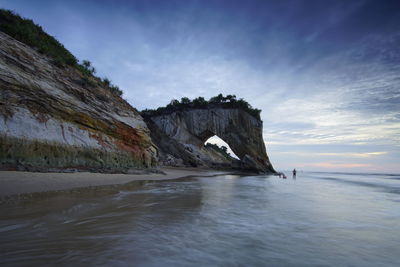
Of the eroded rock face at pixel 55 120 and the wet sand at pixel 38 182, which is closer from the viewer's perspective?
the wet sand at pixel 38 182

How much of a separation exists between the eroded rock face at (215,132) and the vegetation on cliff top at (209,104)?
28.4 inches

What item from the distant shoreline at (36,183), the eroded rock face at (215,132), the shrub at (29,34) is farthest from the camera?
the eroded rock face at (215,132)

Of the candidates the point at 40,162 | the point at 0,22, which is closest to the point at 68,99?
the point at 40,162

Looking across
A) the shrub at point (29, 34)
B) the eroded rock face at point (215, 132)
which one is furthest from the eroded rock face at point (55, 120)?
the eroded rock face at point (215, 132)

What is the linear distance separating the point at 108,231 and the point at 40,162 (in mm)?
6942

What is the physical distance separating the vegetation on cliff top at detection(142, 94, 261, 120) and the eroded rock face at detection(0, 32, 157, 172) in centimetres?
2140

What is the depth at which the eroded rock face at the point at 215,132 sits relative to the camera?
33.7 m

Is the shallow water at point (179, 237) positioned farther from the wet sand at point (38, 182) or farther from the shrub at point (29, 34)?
the shrub at point (29, 34)

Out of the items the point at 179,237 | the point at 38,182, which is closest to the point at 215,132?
the point at 38,182

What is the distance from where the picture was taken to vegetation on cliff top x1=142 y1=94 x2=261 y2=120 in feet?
114

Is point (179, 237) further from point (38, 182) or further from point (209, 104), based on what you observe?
point (209, 104)

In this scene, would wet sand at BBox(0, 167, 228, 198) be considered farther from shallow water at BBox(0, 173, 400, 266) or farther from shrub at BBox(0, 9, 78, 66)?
shrub at BBox(0, 9, 78, 66)

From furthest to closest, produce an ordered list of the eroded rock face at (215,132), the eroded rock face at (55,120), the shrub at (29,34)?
the eroded rock face at (215,132) → the shrub at (29,34) → the eroded rock face at (55,120)

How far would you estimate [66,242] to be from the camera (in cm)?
279
